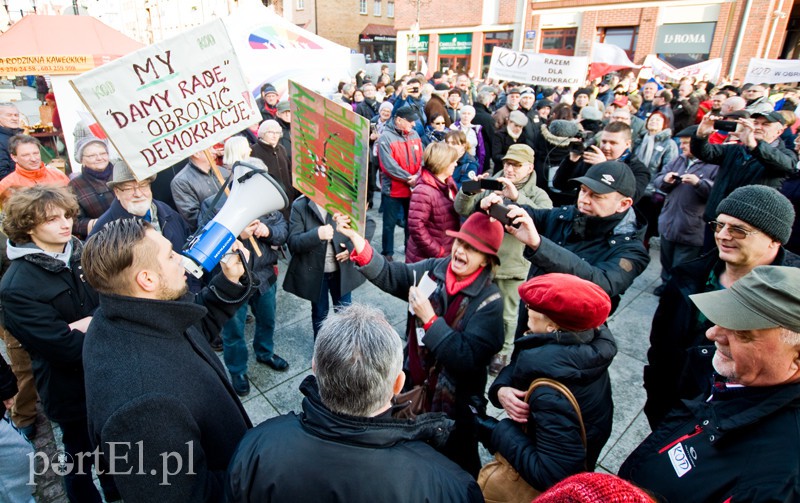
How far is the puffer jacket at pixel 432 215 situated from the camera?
388 cm

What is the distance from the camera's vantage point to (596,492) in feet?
2.66

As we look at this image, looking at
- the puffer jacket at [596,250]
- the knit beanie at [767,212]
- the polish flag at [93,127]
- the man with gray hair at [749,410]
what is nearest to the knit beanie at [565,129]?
the puffer jacket at [596,250]

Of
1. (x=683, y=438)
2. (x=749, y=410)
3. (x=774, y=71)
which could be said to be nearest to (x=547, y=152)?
(x=683, y=438)

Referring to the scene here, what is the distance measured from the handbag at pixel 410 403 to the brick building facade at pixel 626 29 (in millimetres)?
19400

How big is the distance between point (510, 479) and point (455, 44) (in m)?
29.1

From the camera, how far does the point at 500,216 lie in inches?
91.5

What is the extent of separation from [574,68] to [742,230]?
7807 millimetres

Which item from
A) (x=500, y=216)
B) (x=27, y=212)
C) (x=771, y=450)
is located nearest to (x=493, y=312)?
(x=500, y=216)

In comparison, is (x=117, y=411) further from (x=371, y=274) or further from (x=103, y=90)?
(x=103, y=90)

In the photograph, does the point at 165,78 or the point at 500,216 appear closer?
the point at 500,216

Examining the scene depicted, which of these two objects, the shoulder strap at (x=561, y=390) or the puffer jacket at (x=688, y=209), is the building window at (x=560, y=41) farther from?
the shoulder strap at (x=561, y=390)

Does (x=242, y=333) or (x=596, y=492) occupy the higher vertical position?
(x=596, y=492)

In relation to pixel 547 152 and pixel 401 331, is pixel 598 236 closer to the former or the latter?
pixel 401 331

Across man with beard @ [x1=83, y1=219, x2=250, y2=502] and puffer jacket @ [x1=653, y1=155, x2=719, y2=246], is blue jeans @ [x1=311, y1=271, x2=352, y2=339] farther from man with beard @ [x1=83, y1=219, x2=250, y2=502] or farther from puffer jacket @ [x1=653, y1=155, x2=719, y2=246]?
puffer jacket @ [x1=653, y1=155, x2=719, y2=246]
